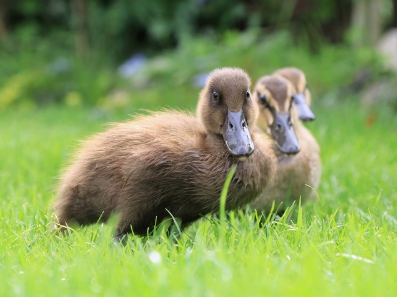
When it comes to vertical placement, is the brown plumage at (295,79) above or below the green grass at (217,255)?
above

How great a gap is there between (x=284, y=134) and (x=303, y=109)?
0.54 m

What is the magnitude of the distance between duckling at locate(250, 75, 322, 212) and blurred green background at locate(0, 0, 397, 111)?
436 cm

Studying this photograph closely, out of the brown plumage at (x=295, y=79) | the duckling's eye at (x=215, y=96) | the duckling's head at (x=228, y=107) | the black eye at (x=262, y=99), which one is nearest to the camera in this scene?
the duckling's head at (x=228, y=107)

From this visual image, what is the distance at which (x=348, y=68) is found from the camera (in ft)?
34.3

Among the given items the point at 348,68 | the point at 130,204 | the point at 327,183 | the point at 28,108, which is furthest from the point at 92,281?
the point at 28,108

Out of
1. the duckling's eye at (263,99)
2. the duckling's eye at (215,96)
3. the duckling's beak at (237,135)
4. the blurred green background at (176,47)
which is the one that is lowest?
the blurred green background at (176,47)

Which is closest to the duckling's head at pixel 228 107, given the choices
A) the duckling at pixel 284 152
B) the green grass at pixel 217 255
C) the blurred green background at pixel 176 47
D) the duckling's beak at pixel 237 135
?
the duckling's beak at pixel 237 135

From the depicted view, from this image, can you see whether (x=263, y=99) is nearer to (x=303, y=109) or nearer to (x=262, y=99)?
(x=262, y=99)

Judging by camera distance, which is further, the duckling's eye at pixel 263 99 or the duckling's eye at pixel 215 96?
the duckling's eye at pixel 263 99

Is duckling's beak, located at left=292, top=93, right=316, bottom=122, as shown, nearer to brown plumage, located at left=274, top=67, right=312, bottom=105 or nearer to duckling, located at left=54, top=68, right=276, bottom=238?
brown plumage, located at left=274, top=67, right=312, bottom=105

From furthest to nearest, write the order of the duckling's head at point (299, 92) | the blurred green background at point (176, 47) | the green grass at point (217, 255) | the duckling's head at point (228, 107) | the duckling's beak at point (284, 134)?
the blurred green background at point (176, 47) < the duckling's head at point (299, 92) < the duckling's beak at point (284, 134) < the duckling's head at point (228, 107) < the green grass at point (217, 255)

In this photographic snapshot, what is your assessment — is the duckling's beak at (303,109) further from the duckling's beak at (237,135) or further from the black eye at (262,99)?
the duckling's beak at (237,135)

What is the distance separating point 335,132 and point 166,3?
7139 mm

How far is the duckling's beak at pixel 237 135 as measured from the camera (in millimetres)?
3373
